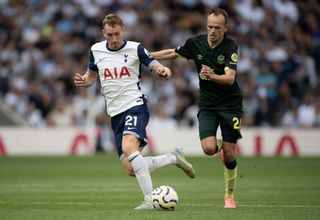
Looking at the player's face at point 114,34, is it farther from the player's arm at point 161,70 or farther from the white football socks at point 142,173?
the white football socks at point 142,173

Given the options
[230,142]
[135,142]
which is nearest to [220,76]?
[230,142]

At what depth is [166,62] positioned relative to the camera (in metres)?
27.4

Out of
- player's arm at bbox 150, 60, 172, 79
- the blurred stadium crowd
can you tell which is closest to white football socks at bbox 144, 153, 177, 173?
player's arm at bbox 150, 60, 172, 79

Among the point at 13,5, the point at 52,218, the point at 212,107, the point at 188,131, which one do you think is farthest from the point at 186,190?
the point at 13,5

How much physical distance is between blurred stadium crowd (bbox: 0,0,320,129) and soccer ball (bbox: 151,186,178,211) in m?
15.5

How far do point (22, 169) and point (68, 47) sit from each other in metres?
→ 8.73

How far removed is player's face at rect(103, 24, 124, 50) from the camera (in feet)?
36.7

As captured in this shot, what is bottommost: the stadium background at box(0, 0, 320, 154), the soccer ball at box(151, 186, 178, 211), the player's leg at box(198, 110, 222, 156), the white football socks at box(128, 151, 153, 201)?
the stadium background at box(0, 0, 320, 154)

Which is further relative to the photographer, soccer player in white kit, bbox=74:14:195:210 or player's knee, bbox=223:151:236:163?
player's knee, bbox=223:151:236:163

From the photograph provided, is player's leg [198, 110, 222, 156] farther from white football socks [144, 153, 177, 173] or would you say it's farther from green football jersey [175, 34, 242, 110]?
white football socks [144, 153, 177, 173]

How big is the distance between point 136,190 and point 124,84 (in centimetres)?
394

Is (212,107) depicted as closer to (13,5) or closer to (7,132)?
(7,132)

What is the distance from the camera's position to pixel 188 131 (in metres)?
26.5

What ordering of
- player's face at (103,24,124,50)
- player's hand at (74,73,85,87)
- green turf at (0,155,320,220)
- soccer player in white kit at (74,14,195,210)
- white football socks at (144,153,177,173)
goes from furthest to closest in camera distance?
white football socks at (144,153,177,173), player's hand at (74,73,85,87), player's face at (103,24,124,50), soccer player in white kit at (74,14,195,210), green turf at (0,155,320,220)
